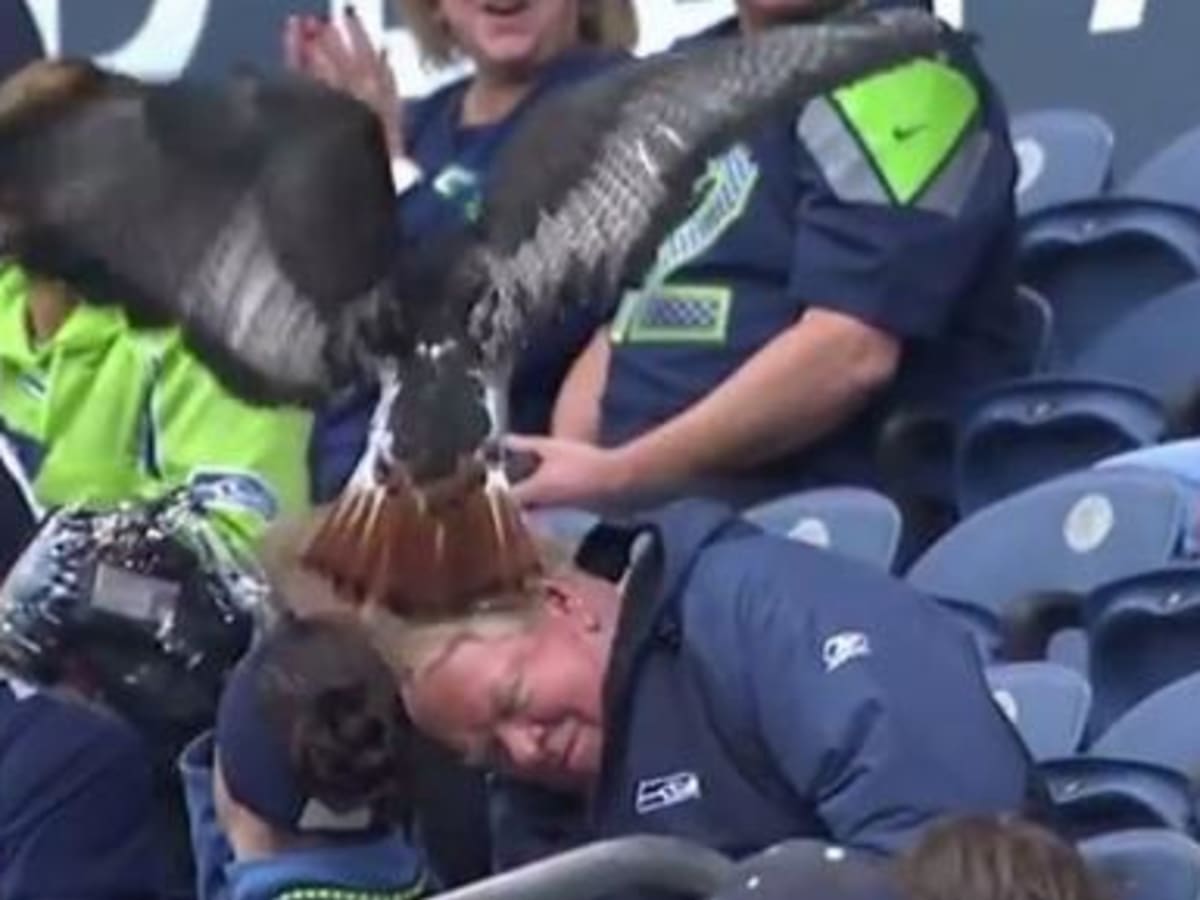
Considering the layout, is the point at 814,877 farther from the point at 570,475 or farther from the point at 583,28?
the point at 583,28

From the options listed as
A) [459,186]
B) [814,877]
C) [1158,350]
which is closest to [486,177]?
[459,186]

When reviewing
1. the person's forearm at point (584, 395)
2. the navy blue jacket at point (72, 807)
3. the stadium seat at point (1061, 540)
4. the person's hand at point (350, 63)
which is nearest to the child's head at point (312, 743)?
the navy blue jacket at point (72, 807)

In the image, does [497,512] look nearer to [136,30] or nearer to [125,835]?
[125,835]

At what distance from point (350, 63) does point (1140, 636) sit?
1.39m

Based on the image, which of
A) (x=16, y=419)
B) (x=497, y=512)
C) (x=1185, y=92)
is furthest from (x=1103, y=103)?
(x=497, y=512)

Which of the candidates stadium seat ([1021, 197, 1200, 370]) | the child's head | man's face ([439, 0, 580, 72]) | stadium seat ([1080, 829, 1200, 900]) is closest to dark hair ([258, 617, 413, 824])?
the child's head

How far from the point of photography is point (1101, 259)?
593 centimetres

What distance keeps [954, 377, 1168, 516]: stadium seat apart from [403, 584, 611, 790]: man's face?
4.68ft

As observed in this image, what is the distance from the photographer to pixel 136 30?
6863mm

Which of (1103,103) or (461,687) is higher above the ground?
(461,687)

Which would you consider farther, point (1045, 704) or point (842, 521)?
point (842, 521)

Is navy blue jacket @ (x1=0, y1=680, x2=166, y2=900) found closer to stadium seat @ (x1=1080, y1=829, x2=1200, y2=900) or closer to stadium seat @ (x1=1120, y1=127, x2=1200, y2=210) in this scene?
stadium seat @ (x1=1080, y1=829, x2=1200, y2=900)

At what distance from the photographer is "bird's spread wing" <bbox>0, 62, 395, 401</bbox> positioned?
15.1 ft

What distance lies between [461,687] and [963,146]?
1.45 meters
